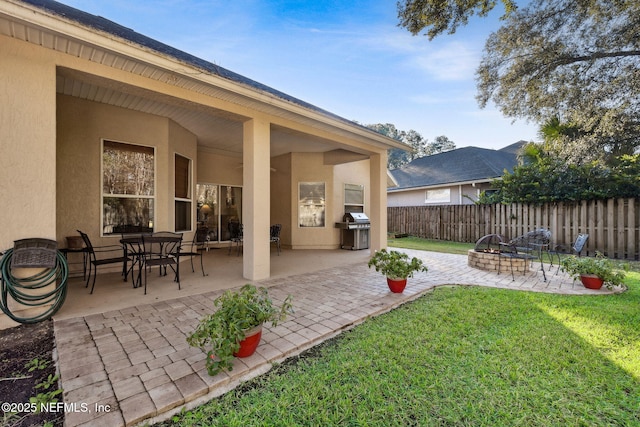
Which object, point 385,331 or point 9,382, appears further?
point 385,331

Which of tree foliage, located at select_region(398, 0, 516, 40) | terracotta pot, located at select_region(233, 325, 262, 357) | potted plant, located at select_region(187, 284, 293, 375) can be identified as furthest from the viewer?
tree foliage, located at select_region(398, 0, 516, 40)

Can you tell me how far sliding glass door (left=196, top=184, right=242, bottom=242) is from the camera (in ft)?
29.9

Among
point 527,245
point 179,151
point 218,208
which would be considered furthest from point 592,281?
point 218,208

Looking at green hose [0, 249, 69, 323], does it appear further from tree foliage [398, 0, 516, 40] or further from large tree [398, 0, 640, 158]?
large tree [398, 0, 640, 158]

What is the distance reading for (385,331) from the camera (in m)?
2.86

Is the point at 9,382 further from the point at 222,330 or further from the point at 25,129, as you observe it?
the point at 25,129

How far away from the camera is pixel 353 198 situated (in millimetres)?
10188

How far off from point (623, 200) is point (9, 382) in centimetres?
1169

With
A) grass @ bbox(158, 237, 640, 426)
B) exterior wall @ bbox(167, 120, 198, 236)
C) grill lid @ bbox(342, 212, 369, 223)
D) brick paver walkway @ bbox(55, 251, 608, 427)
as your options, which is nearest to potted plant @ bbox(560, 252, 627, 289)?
brick paver walkway @ bbox(55, 251, 608, 427)

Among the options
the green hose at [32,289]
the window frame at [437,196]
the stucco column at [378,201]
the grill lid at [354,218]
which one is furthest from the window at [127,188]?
the window frame at [437,196]

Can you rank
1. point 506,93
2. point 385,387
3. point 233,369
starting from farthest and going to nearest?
point 506,93 < point 233,369 < point 385,387

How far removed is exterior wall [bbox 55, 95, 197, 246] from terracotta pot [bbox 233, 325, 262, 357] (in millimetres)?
4460

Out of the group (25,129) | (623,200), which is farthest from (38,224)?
(623,200)

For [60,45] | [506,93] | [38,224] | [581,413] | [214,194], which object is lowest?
[581,413]
